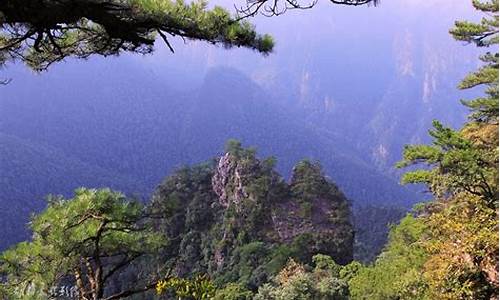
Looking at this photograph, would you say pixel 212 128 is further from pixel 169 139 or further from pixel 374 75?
pixel 374 75

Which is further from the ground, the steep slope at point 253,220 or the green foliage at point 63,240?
the steep slope at point 253,220

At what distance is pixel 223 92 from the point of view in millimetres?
129000

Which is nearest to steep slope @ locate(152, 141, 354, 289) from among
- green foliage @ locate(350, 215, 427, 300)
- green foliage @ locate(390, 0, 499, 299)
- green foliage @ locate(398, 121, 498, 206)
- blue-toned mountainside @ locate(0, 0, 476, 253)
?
green foliage @ locate(350, 215, 427, 300)

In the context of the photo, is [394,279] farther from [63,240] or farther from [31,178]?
[31,178]

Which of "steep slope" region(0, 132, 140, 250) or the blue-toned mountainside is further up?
the blue-toned mountainside

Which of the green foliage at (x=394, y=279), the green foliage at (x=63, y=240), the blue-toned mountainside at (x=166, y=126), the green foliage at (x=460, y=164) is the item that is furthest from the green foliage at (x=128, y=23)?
the blue-toned mountainside at (x=166, y=126)

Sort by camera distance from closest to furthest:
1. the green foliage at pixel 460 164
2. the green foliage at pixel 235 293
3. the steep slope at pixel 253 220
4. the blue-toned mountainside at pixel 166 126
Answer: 1. the green foliage at pixel 460 164
2. the green foliage at pixel 235 293
3. the steep slope at pixel 253 220
4. the blue-toned mountainside at pixel 166 126

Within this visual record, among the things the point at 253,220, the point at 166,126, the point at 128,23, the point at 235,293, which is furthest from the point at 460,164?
the point at 166,126

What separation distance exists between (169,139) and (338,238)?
83.2 metres

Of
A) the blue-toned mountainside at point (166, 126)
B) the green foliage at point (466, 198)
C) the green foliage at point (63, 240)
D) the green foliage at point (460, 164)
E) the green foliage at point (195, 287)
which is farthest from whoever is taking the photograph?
the blue-toned mountainside at point (166, 126)

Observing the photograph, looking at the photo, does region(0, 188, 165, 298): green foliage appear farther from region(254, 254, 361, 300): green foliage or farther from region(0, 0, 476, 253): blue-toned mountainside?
region(0, 0, 476, 253): blue-toned mountainside

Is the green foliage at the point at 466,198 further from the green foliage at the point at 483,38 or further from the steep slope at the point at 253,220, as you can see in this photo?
the steep slope at the point at 253,220

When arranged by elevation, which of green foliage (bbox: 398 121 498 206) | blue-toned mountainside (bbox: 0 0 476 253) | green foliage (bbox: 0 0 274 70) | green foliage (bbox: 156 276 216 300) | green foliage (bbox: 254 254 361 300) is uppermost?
blue-toned mountainside (bbox: 0 0 476 253)

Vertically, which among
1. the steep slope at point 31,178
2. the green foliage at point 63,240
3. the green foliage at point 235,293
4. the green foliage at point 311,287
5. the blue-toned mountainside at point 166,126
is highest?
the blue-toned mountainside at point 166,126
